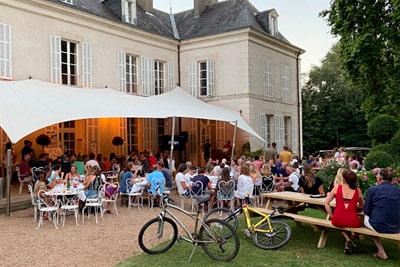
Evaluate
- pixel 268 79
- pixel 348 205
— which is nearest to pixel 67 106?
pixel 348 205

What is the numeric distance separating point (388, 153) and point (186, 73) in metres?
9.01

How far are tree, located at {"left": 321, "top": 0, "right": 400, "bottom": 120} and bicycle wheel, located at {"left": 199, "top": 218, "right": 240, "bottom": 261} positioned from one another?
6.89m

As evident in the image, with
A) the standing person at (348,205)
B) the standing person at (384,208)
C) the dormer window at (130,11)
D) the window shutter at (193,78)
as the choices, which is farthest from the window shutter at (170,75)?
the standing person at (384,208)

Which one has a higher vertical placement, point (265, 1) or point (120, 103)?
point (265, 1)

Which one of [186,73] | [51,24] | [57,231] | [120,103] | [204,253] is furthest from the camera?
[186,73]

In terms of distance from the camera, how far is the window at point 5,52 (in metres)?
10.2

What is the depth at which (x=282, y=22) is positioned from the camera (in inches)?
680

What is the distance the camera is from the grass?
14.5 ft

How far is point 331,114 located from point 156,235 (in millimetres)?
24041

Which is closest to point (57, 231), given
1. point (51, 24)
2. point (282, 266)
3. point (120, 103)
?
point (282, 266)

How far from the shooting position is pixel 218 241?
177 inches

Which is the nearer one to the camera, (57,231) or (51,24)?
(57,231)

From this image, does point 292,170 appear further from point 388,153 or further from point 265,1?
point 265,1

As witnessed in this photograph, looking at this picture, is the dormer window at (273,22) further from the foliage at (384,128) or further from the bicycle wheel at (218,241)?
the bicycle wheel at (218,241)
